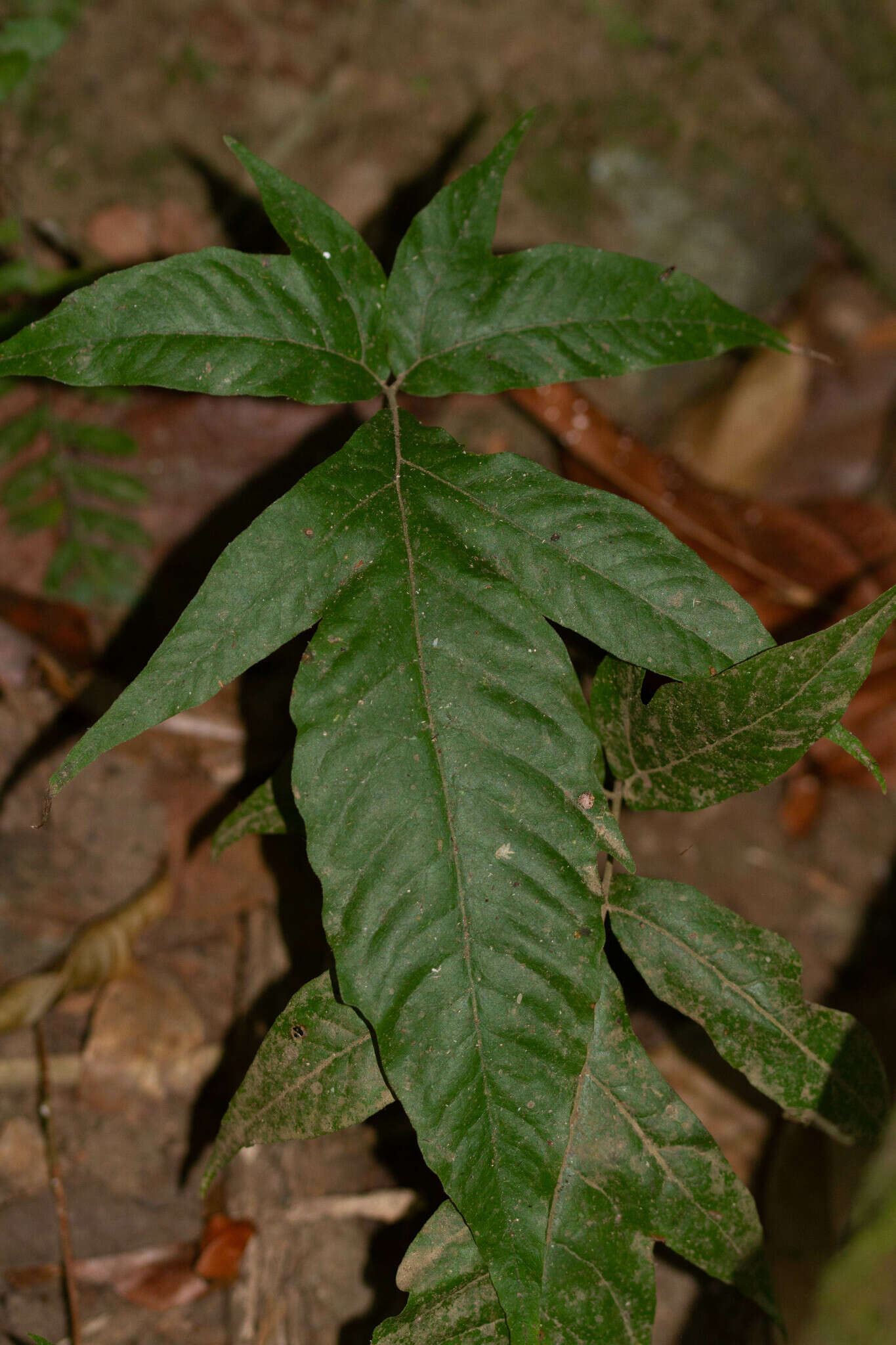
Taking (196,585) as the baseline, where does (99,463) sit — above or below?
above

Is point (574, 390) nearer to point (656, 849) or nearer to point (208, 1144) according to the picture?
point (656, 849)

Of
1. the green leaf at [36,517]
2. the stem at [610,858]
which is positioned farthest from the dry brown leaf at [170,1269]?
the green leaf at [36,517]

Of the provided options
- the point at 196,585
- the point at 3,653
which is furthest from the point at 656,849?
the point at 3,653

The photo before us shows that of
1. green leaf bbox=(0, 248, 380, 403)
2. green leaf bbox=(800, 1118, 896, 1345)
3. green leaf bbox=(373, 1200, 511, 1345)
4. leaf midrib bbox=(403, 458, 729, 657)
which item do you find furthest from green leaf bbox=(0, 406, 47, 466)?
green leaf bbox=(800, 1118, 896, 1345)

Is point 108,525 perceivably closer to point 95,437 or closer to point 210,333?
point 95,437

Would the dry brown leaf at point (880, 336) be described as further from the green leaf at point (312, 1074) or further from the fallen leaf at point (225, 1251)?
the fallen leaf at point (225, 1251)

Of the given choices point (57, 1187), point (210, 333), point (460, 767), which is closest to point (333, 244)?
point (210, 333)

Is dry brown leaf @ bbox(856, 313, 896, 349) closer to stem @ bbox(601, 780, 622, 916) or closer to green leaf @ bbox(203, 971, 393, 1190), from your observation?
stem @ bbox(601, 780, 622, 916)
